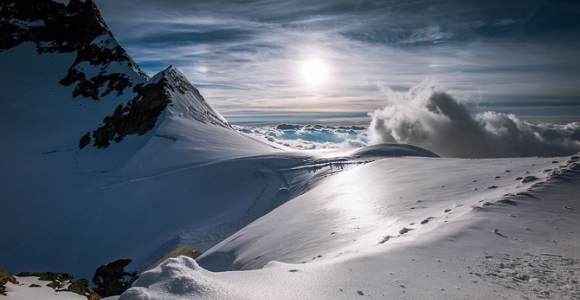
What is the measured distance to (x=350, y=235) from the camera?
7289 millimetres

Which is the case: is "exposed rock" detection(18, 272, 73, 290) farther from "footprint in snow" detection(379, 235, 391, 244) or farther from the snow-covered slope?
"footprint in snow" detection(379, 235, 391, 244)

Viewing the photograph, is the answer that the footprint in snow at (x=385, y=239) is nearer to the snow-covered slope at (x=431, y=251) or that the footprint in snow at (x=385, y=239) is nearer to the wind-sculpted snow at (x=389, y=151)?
the snow-covered slope at (x=431, y=251)

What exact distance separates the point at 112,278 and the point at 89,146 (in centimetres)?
2297

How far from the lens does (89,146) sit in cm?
3475

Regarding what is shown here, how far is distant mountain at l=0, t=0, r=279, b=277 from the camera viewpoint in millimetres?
20391

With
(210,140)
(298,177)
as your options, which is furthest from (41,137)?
(298,177)

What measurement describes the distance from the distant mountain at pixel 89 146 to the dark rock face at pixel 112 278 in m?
0.83

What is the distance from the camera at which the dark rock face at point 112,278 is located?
15.4 m

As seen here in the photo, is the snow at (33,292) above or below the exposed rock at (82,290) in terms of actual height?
above

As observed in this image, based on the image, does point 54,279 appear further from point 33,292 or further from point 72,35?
point 72,35

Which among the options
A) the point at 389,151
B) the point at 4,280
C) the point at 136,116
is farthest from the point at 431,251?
the point at 136,116

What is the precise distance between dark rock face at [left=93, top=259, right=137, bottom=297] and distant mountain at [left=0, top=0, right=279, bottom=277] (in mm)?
828

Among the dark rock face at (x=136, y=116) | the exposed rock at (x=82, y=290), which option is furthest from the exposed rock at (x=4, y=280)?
the dark rock face at (x=136, y=116)

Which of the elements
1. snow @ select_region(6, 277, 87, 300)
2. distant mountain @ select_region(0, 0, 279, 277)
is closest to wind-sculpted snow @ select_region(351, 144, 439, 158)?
distant mountain @ select_region(0, 0, 279, 277)
